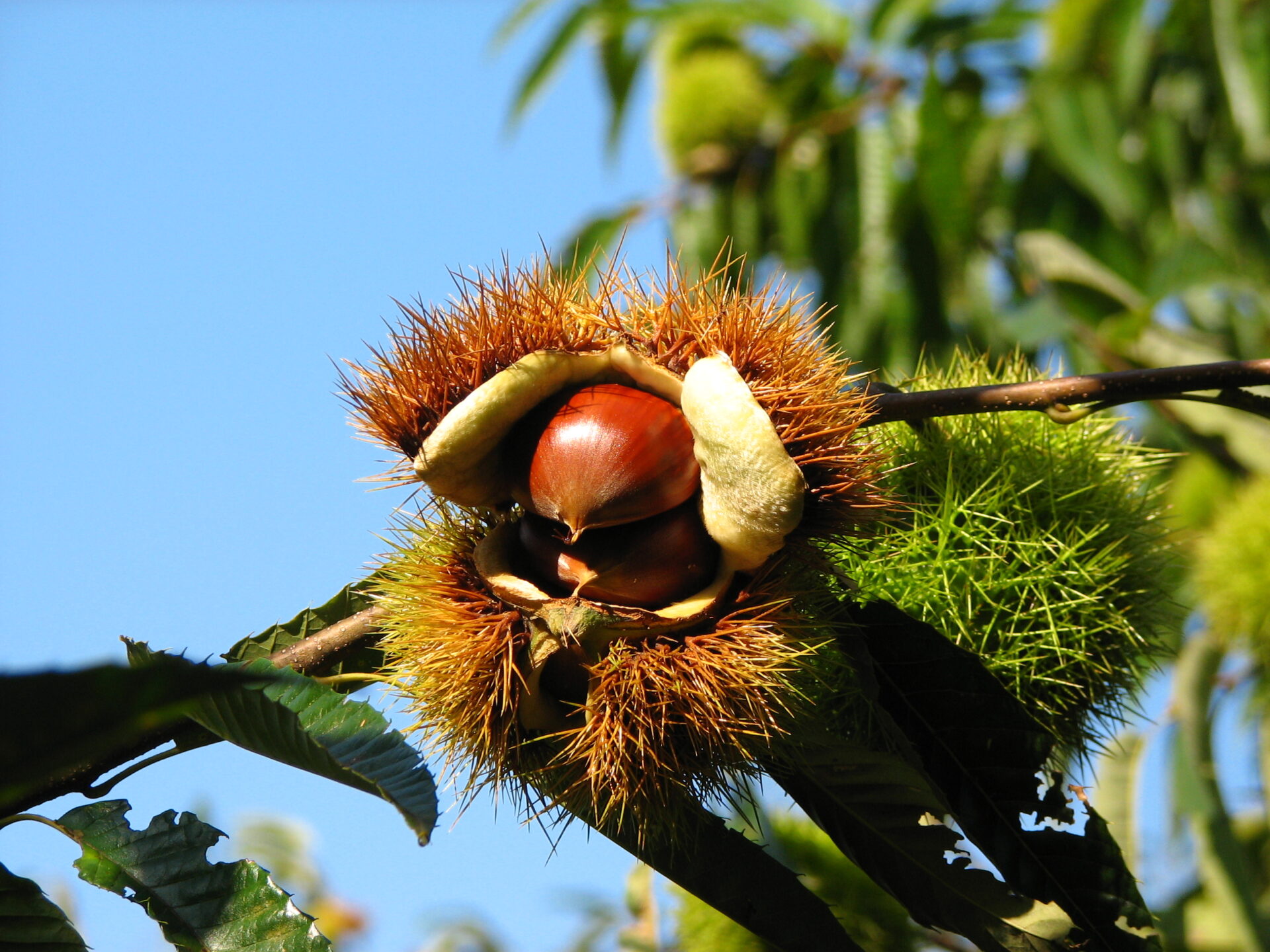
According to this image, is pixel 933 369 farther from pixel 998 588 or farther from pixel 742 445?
pixel 742 445

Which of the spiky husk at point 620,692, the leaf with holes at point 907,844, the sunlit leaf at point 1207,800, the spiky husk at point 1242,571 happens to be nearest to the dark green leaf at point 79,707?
the spiky husk at point 620,692

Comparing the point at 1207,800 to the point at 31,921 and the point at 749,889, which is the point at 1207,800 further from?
the point at 31,921

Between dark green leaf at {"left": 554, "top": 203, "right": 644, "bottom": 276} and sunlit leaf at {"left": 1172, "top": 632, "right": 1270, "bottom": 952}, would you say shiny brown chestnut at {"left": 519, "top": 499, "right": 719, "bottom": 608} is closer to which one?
sunlit leaf at {"left": 1172, "top": 632, "right": 1270, "bottom": 952}

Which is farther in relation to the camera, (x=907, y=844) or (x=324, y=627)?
(x=324, y=627)

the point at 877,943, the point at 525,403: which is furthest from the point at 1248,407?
the point at 877,943

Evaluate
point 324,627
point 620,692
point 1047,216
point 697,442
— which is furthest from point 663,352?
point 1047,216

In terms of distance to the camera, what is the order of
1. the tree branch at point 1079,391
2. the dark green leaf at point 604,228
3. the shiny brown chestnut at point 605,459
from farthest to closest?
the dark green leaf at point 604,228 < the tree branch at point 1079,391 < the shiny brown chestnut at point 605,459

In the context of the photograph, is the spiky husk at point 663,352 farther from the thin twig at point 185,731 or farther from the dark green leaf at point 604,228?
the dark green leaf at point 604,228
